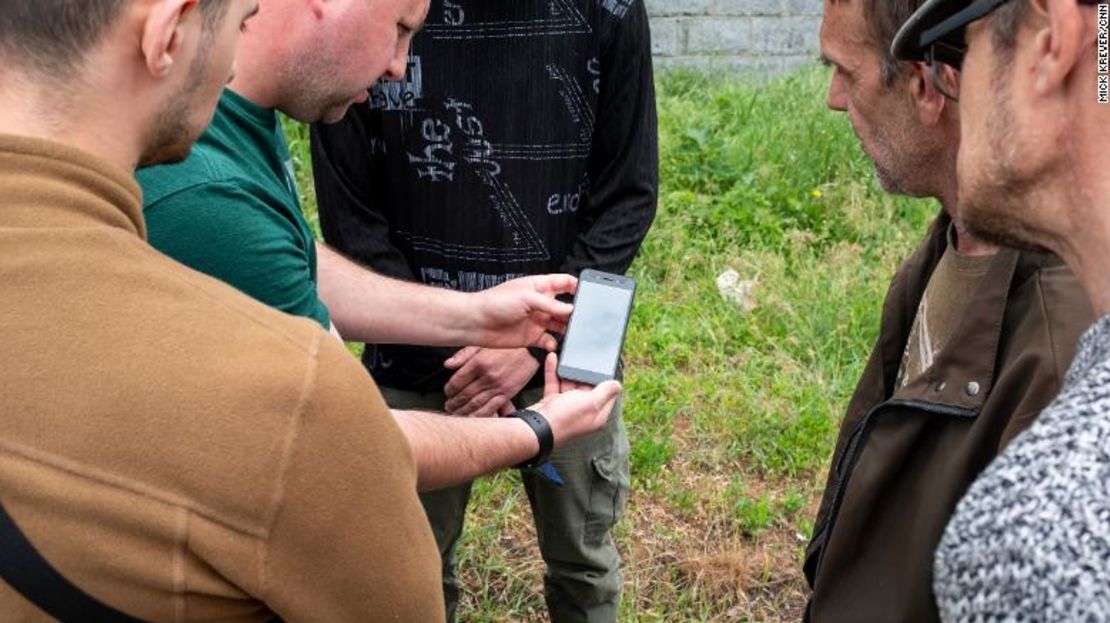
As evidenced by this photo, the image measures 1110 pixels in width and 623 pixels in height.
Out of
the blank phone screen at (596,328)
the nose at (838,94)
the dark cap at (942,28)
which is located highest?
the dark cap at (942,28)

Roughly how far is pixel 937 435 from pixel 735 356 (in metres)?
3.09

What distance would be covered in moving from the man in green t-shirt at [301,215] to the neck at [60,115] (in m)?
0.45

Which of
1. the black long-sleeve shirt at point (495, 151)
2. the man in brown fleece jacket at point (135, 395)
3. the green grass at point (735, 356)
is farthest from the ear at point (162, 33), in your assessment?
the green grass at point (735, 356)

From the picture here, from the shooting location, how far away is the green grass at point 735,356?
402cm

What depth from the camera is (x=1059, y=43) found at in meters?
1.30

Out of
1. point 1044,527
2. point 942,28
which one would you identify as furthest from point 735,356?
point 1044,527

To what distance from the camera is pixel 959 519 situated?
3.76ft

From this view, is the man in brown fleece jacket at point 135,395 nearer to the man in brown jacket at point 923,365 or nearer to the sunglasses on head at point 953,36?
the sunglasses on head at point 953,36

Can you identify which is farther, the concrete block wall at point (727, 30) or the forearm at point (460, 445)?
the concrete block wall at point (727, 30)

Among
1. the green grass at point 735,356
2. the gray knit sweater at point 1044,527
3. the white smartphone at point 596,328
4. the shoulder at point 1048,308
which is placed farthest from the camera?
the green grass at point 735,356

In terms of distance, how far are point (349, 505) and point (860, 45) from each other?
1226mm

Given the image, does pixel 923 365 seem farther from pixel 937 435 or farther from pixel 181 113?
pixel 181 113

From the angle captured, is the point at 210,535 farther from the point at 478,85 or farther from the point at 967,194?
the point at 478,85

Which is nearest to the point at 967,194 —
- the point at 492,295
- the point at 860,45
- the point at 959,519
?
the point at 959,519
